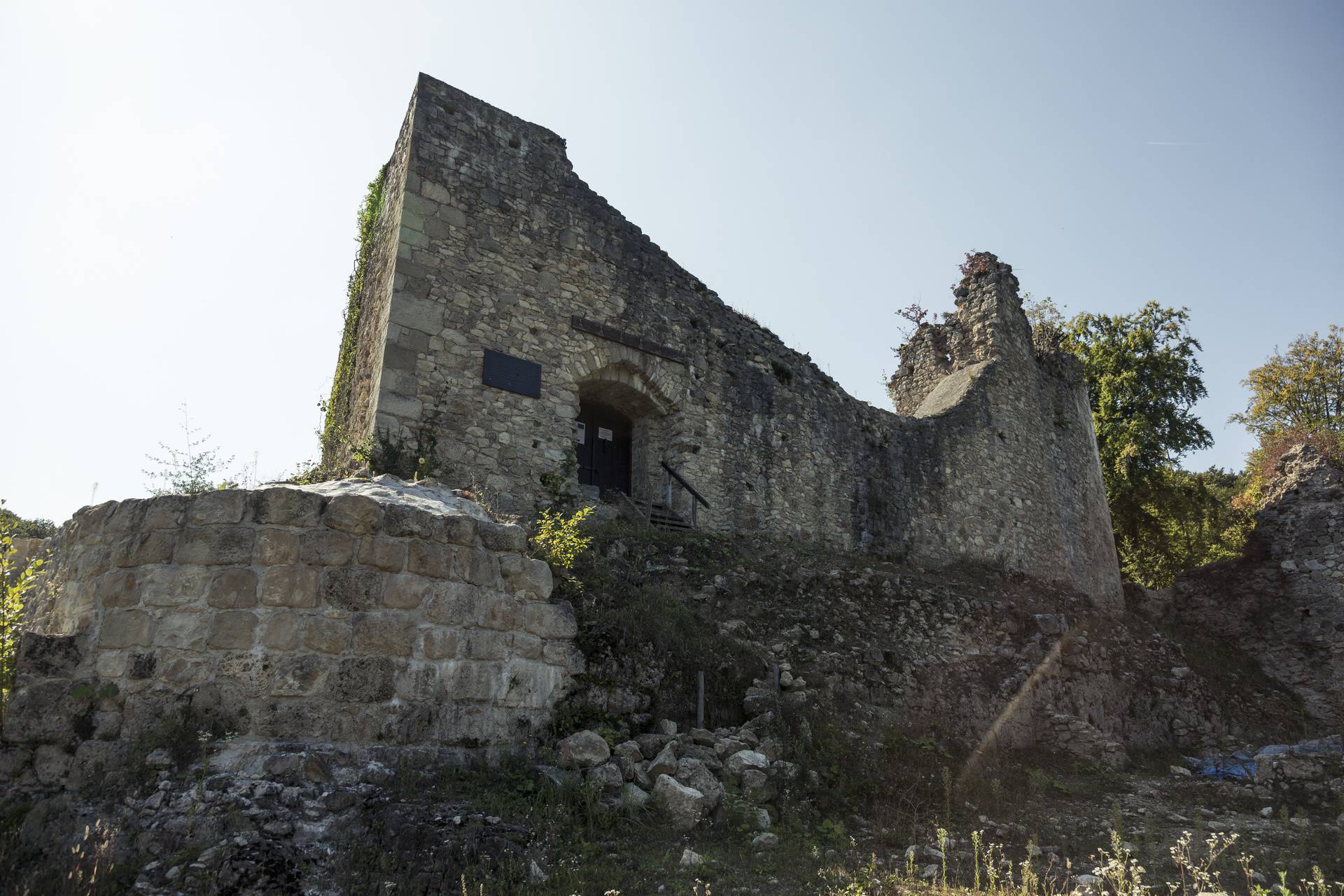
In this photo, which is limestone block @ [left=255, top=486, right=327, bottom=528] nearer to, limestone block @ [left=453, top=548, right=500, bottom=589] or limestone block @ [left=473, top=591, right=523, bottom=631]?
limestone block @ [left=453, top=548, right=500, bottom=589]

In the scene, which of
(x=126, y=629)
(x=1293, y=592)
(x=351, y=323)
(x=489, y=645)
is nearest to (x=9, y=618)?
(x=126, y=629)

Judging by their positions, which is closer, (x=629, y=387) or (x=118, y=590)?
(x=118, y=590)

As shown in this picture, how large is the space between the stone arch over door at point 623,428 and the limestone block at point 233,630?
22.8 feet

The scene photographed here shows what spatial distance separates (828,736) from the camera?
246 inches

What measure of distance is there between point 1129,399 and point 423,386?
19979 millimetres

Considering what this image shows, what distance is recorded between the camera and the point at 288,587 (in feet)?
15.5

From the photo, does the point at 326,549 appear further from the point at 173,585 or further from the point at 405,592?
the point at 173,585

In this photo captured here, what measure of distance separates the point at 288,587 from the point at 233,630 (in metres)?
0.35

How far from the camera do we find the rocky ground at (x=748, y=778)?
4.00m

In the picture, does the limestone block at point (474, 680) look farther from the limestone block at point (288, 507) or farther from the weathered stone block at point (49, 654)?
the weathered stone block at point (49, 654)

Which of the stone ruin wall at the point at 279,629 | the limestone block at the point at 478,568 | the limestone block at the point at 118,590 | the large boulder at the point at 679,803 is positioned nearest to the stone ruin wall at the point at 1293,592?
the large boulder at the point at 679,803

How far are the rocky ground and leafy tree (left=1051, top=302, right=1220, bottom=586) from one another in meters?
12.6

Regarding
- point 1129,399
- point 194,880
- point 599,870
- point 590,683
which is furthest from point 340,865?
point 1129,399

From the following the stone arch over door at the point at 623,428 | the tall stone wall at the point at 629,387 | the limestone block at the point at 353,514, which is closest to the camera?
the limestone block at the point at 353,514
